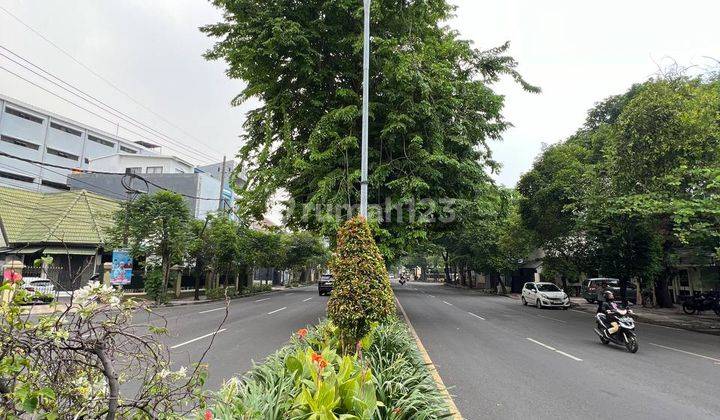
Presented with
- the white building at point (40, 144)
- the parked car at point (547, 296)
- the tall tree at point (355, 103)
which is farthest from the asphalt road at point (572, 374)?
the white building at point (40, 144)

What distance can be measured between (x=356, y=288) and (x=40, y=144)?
173 ft

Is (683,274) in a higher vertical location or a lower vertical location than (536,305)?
higher

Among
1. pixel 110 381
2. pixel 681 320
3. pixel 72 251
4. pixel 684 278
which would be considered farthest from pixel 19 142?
pixel 684 278

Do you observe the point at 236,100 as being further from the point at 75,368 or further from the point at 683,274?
the point at 683,274

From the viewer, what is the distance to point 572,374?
754 cm

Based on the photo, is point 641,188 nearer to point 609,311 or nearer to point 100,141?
point 609,311

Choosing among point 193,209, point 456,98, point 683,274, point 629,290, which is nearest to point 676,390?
point 456,98

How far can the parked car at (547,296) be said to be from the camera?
22.7m

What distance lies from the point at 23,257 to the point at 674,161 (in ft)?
109

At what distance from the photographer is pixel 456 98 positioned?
11.3 meters

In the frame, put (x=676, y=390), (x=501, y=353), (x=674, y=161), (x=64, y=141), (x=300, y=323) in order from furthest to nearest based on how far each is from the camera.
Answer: (x=64, y=141)
(x=300, y=323)
(x=674, y=161)
(x=501, y=353)
(x=676, y=390)

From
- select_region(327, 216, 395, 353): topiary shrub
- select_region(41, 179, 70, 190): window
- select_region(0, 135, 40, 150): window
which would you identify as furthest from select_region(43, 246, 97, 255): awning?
select_region(0, 135, 40, 150): window

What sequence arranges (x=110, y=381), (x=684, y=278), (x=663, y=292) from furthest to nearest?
(x=684, y=278), (x=663, y=292), (x=110, y=381)

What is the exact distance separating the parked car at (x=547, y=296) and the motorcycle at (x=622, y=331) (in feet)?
41.0
